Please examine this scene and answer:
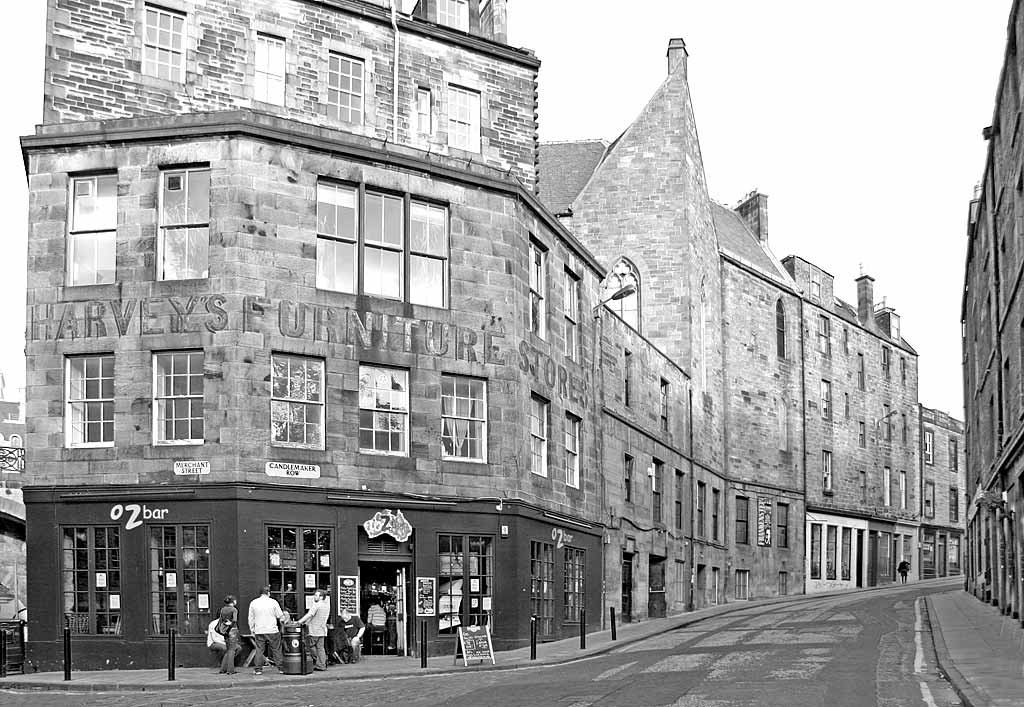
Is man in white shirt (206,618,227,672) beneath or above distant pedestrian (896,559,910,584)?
above

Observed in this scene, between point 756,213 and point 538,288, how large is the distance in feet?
121

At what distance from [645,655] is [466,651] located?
3301mm

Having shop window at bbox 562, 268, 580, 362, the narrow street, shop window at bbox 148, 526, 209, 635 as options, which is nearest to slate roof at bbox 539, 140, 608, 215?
shop window at bbox 562, 268, 580, 362

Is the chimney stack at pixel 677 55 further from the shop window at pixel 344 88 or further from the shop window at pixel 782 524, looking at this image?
the shop window at pixel 344 88

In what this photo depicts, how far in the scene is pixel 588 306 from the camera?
32.9 metres

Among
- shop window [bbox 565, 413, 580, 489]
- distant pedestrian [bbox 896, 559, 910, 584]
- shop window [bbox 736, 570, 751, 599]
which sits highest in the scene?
shop window [bbox 565, 413, 580, 489]

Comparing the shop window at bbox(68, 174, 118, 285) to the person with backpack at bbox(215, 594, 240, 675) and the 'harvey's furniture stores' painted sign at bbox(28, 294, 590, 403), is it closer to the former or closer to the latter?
the 'harvey's furniture stores' painted sign at bbox(28, 294, 590, 403)

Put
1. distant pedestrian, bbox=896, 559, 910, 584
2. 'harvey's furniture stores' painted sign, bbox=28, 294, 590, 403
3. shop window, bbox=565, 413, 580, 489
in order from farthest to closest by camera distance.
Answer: distant pedestrian, bbox=896, 559, 910, 584 < shop window, bbox=565, 413, 580, 489 < 'harvey's furniture stores' painted sign, bbox=28, 294, 590, 403

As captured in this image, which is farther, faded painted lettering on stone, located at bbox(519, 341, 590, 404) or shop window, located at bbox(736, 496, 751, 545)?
shop window, located at bbox(736, 496, 751, 545)

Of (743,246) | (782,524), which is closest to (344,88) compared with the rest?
(743,246)

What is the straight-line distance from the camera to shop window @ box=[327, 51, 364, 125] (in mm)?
26828

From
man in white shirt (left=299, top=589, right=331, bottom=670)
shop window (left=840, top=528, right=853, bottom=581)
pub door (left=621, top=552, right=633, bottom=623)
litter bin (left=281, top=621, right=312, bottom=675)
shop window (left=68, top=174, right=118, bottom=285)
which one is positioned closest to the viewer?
litter bin (left=281, top=621, right=312, bottom=675)

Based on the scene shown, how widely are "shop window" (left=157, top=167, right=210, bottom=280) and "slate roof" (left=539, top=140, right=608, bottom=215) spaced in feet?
87.0

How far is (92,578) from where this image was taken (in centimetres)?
2303
